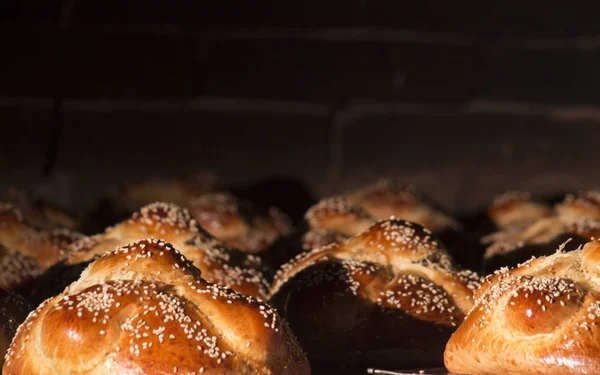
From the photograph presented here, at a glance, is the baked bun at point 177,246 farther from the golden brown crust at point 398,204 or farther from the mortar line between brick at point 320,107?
the mortar line between brick at point 320,107

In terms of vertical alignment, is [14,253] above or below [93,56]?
below

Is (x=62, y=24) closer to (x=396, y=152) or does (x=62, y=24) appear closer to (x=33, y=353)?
(x=396, y=152)

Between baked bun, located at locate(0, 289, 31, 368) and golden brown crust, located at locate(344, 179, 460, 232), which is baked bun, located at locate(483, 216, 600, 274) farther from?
baked bun, located at locate(0, 289, 31, 368)

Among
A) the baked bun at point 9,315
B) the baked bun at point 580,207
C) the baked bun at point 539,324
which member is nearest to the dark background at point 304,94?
the baked bun at point 580,207

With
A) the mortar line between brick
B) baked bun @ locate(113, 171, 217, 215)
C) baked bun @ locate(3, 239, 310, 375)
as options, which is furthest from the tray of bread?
the mortar line between brick

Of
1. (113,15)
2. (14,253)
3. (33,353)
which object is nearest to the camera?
(33,353)

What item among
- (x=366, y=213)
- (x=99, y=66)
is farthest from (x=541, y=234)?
(x=99, y=66)

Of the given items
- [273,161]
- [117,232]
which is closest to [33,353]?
[117,232]

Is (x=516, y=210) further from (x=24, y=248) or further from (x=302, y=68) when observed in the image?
(x=24, y=248)
